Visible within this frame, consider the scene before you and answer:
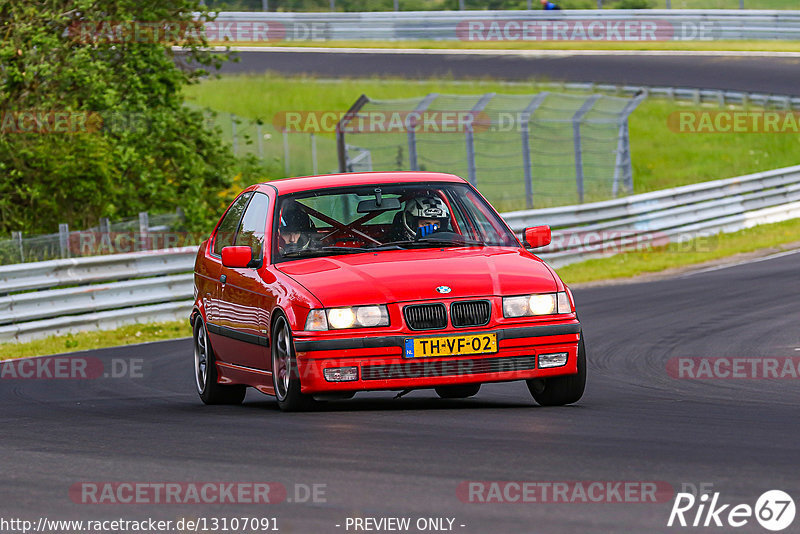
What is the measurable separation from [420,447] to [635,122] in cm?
3115

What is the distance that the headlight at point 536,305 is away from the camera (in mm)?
8016

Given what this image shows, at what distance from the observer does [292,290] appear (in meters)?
8.21

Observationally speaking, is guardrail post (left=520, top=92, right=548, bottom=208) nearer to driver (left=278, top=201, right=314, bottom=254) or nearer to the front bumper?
driver (left=278, top=201, right=314, bottom=254)

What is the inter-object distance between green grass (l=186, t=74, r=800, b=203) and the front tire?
21687 mm

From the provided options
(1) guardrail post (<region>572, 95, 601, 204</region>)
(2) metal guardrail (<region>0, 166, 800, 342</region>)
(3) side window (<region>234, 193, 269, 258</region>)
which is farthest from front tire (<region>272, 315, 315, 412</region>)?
(1) guardrail post (<region>572, 95, 601, 204</region>)

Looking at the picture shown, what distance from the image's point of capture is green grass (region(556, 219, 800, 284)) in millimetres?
21156

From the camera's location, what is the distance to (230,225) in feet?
33.7

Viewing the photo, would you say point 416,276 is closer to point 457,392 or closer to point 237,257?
point 237,257

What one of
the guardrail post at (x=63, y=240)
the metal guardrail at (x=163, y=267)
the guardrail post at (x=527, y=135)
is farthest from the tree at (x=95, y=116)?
the guardrail post at (x=527, y=135)

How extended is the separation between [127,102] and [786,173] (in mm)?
11924

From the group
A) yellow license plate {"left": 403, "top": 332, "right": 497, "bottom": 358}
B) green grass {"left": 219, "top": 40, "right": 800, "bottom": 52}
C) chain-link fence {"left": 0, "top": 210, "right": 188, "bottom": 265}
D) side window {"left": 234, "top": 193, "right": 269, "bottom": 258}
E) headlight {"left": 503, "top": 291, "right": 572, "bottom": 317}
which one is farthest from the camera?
green grass {"left": 219, "top": 40, "right": 800, "bottom": 52}

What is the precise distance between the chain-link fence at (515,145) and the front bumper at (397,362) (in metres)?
14.8

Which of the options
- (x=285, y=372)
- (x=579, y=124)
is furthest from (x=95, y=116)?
(x=285, y=372)

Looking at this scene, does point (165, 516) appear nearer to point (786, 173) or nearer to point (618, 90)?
point (786, 173)
